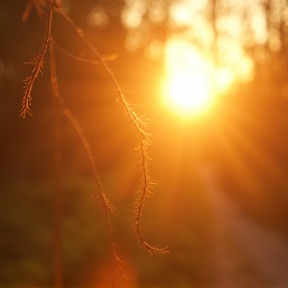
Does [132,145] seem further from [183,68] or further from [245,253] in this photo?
[245,253]

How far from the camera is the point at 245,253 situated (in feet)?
35.1

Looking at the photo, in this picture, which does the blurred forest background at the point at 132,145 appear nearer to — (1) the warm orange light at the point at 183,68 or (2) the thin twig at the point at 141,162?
(1) the warm orange light at the point at 183,68

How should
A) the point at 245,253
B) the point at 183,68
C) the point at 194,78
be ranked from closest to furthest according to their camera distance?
the point at 245,253, the point at 194,78, the point at 183,68

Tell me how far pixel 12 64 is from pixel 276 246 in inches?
286

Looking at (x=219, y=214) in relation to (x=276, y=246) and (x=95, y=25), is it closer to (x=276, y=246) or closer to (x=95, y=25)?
(x=276, y=246)

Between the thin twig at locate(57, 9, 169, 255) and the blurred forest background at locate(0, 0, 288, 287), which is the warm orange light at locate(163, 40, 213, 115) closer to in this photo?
the blurred forest background at locate(0, 0, 288, 287)

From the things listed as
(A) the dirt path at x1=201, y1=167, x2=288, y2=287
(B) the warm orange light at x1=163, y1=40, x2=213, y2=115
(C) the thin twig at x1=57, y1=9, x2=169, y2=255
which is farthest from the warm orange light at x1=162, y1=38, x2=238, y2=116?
(C) the thin twig at x1=57, y1=9, x2=169, y2=255

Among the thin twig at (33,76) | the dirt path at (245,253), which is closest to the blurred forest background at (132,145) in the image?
the dirt path at (245,253)

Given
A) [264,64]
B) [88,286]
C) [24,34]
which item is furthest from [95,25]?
[264,64]

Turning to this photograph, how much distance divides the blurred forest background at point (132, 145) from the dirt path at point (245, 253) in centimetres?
24

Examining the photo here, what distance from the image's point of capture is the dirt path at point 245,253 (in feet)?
29.0

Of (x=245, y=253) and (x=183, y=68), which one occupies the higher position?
(x=183, y=68)

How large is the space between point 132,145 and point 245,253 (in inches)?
154

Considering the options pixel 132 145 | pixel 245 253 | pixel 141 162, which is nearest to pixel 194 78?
pixel 132 145
